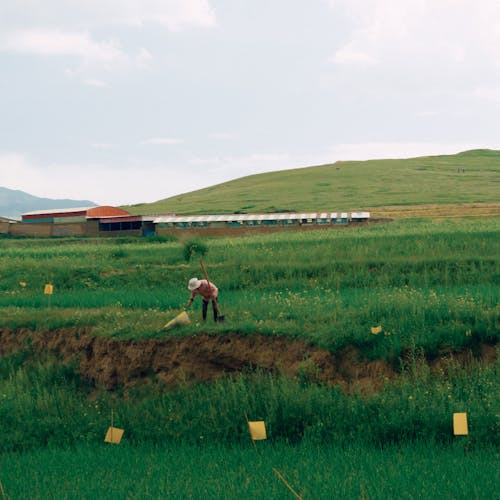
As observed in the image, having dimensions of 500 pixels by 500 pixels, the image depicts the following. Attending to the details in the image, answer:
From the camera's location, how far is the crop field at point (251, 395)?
33.6 ft

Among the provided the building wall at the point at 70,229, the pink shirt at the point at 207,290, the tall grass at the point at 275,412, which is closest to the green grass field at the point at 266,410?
the tall grass at the point at 275,412

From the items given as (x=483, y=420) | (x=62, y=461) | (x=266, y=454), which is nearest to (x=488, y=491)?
(x=483, y=420)

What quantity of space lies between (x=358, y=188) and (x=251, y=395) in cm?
7861

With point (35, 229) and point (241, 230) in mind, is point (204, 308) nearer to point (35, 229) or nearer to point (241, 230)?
point (241, 230)

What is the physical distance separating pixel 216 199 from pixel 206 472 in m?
84.8

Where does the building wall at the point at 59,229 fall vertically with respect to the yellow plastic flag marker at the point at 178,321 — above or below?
above

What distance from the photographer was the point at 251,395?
1355cm

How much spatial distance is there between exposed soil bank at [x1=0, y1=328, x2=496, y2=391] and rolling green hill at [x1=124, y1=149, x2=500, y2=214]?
54.7m

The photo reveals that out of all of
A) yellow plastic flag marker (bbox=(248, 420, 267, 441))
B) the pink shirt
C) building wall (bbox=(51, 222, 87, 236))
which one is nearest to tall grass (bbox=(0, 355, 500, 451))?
yellow plastic flag marker (bbox=(248, 420, 267, 441))

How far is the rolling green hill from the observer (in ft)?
247

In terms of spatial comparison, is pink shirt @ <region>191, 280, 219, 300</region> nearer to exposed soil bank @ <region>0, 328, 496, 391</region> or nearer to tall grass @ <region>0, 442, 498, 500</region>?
exposed soil bank @ <region>0, 328, 496, 391</region>

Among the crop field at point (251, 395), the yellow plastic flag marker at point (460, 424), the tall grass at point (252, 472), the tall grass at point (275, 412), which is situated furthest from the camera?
the tall grass at point (275, 412)

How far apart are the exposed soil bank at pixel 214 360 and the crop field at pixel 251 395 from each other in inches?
1.2

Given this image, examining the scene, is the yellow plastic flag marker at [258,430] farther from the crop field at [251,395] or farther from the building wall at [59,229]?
the building wall at [59,229]
